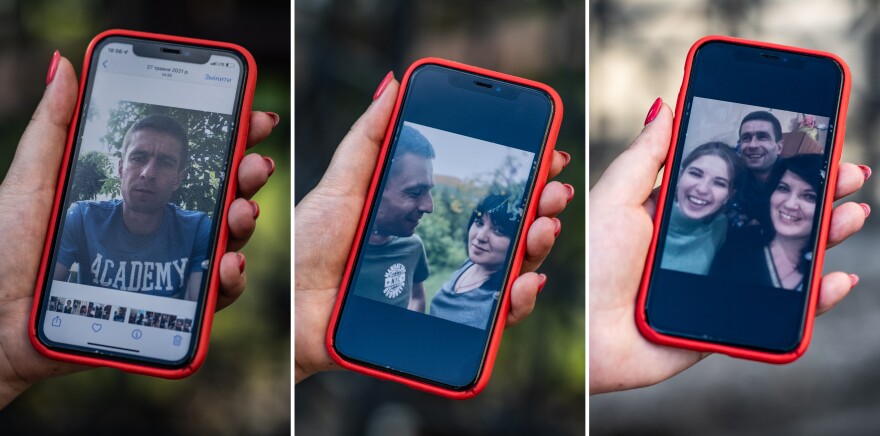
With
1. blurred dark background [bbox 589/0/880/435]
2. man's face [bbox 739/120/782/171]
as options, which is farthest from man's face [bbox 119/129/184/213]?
blurred dark background [bbox 589/0/880/435]

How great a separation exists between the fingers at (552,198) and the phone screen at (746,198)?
0.12 metres

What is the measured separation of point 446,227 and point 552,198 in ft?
0.41

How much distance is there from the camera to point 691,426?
1.90 m

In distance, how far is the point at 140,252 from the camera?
2.82 feet

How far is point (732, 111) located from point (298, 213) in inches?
21.1

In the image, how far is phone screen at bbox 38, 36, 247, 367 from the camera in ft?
2.77

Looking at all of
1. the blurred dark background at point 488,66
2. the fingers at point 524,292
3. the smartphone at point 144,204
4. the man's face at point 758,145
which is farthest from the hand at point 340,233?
the blurred dark background at point 488,66

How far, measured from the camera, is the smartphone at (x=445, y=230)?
84cm

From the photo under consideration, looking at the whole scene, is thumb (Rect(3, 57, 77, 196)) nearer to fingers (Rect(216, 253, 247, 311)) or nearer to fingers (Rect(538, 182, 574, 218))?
fingers (Rect(216, 253, 247, 311))

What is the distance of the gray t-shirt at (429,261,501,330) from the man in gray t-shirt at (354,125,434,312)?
2 cm

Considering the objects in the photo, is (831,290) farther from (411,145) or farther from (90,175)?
(90,175)

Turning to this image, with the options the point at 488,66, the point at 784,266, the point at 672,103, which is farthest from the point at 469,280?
the point at 672,103

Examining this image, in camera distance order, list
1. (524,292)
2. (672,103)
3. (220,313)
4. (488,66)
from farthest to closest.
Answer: (672,103), (220,313), (488,66), (524,292)

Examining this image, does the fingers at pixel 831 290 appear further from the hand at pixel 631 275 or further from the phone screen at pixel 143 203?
the phone screen at pixel 143 203
